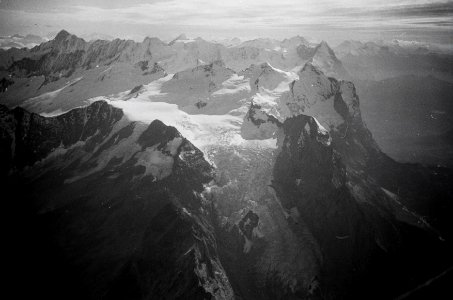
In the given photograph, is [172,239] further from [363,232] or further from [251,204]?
[363,232]

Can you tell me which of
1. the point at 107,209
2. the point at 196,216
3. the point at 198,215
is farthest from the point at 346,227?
the point at 107,209

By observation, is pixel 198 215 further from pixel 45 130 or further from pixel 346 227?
pixel 45 130

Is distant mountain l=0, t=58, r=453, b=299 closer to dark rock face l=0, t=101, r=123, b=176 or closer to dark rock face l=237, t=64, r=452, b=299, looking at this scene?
dark rock face l=237, t=64, r=452, b=299

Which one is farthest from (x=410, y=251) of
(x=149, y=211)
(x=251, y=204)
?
(x=149, y=211)

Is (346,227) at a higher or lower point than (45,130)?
lower

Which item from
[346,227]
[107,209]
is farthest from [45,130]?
[346,227]

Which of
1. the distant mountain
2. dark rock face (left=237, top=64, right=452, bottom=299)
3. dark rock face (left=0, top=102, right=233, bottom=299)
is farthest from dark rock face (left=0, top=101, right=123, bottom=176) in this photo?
dark rock face (left=237, top=64, right=452, bottom=299)

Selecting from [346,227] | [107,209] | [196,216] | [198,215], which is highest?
[107,209]

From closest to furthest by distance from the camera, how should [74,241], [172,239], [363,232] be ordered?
[172,239] < [74,241] < [363,232]

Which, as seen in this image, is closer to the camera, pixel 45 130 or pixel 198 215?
pixel 198 215
